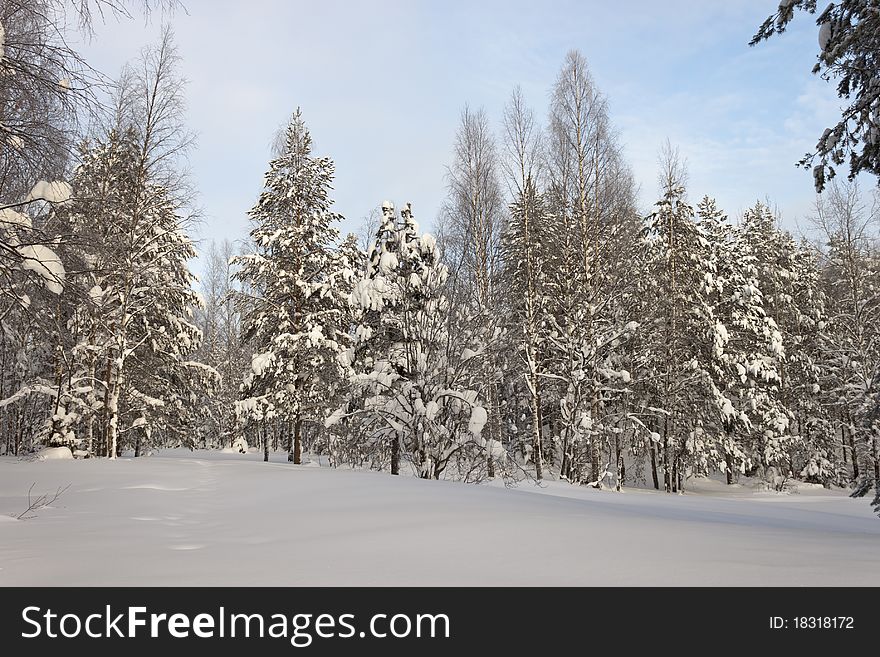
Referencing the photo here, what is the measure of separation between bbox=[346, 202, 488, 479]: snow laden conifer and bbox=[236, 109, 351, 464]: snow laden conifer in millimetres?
6877

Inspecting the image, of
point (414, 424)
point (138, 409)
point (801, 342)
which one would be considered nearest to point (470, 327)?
point (414, 424)

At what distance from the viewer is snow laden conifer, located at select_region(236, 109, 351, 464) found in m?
19.2

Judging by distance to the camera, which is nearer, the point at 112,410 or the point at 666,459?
the point at 112,410

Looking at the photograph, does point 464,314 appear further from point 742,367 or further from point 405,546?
point 742,367

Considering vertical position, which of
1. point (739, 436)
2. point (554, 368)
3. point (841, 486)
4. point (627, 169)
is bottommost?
point (841, 486)

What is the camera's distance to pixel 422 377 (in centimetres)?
1145

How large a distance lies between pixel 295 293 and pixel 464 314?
10200 mm

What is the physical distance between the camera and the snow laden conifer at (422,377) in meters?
11.4

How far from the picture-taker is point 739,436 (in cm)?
2420

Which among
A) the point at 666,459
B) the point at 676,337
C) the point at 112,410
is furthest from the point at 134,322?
the point at 666,459

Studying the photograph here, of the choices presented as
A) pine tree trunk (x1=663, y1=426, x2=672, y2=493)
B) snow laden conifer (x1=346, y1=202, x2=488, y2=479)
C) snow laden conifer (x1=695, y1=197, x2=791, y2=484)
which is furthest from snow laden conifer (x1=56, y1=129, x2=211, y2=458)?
snow laden conifer (x1=695, y1=197, x2=791, y2=484)
